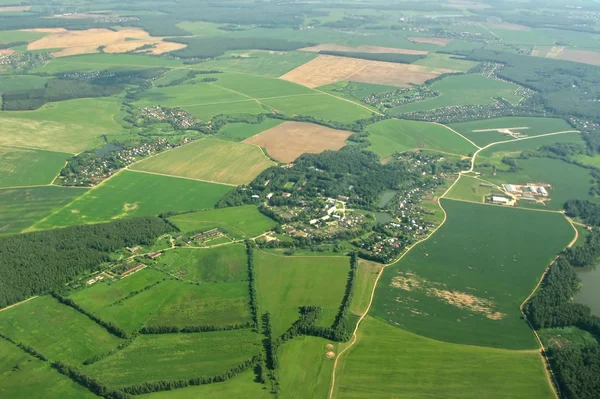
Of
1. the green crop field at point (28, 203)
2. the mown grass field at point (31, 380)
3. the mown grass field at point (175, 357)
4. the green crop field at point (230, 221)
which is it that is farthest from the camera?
the green crop field at point (28, 203)

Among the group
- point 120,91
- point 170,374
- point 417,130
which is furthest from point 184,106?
point 170,374

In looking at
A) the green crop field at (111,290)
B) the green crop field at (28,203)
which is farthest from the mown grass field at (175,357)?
the green crop field at (28,203)

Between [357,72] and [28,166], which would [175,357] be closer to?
[28,166]

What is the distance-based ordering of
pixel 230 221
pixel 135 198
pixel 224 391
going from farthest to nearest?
pixel 135 198
pixel 230 221
pixel 224 391

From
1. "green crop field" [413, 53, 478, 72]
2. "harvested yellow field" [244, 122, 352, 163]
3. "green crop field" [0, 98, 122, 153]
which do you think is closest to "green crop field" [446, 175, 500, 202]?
"harvested yellow field" [244, 122, 352, 163]

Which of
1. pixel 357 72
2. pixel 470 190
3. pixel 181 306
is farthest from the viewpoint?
pixel 357 72

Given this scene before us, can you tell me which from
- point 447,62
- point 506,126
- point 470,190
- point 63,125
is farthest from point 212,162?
point 447,62

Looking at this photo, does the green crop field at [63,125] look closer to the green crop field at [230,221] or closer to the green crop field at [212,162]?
the green crop field at [212,162]
